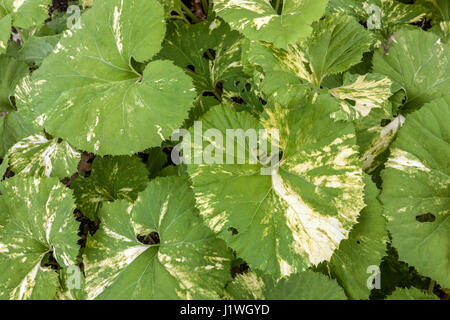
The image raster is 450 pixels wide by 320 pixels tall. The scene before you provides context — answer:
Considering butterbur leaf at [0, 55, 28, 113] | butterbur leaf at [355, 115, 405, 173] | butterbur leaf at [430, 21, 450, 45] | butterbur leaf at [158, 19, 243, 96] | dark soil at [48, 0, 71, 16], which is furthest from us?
dark soil at [48, 0, 71, 16]

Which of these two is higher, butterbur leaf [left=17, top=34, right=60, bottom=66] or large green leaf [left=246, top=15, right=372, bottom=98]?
butterbur leaf [left=17, top=34, right=60, bottom=66]

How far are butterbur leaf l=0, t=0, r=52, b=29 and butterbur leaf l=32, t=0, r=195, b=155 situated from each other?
0.37m

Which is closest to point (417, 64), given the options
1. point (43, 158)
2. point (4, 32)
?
point (43, 158)

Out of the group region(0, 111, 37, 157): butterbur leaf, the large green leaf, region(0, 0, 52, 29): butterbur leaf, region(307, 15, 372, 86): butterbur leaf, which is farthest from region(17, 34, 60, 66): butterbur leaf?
region(307, 15, 372, 86): butterbur leaf

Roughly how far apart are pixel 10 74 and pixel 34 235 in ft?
3.17

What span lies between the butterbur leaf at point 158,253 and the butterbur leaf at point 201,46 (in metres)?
0.57

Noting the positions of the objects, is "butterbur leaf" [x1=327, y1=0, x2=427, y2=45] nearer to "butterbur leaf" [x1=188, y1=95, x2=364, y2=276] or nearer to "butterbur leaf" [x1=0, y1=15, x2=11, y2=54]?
"butterbur leaf" [x1=188, y1=95, x2=364, y2=276]

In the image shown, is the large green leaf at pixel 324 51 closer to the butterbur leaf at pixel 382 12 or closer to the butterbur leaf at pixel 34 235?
the butterbur leaf at pixel 382 12

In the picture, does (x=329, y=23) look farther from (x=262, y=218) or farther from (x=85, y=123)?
(x=85, y=123)

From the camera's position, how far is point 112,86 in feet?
4.44

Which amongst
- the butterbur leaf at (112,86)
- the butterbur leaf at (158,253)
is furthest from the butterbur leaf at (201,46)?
the butterbur leaf at (158,253)

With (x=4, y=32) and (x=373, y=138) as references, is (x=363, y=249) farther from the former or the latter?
(x=4, y=32)

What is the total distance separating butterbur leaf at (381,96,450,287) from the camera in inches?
45.9

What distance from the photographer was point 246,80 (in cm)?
156
